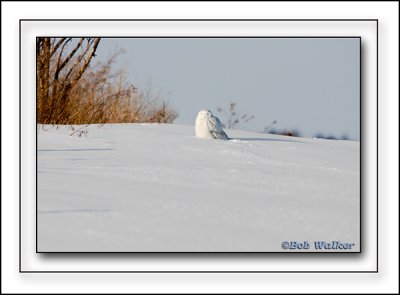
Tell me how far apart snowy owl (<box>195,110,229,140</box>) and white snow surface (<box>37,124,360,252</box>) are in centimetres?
53

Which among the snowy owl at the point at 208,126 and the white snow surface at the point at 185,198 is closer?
the white snow surface at the point at 185,198

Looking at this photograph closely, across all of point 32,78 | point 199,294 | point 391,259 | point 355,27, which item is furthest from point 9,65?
point 391,259

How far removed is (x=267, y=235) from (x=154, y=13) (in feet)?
4.34

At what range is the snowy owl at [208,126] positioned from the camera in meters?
5.37

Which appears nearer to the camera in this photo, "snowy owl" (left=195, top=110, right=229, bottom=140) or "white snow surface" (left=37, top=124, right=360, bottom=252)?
"white snow surface" (left=37, top=124, right=360, bottom=252)

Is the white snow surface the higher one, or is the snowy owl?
the snowy owl

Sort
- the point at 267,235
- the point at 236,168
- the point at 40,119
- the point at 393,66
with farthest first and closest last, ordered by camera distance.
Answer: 1. the point at 40,119
2. the point at 236,168
3. the point at 393,66
4. the point at 267,235

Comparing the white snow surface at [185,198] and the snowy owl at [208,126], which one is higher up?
the snowy owl at [208,126]

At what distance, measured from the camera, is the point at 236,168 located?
14.0 feet

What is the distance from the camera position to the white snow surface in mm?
3279

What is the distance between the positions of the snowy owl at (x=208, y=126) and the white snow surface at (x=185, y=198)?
534mm

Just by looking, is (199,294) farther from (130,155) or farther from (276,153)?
(276,153)

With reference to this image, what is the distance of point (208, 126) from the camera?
5.37 metres

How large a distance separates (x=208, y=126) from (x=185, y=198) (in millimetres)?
1836
